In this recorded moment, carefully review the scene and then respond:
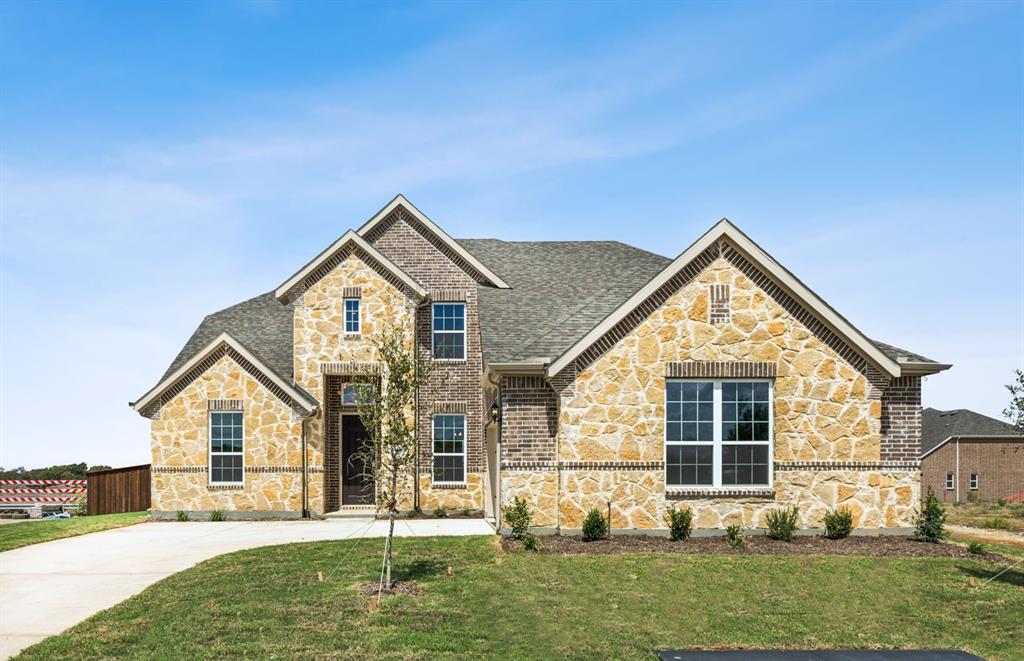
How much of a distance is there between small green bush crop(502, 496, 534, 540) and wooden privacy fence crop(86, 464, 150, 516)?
17042 millimetres

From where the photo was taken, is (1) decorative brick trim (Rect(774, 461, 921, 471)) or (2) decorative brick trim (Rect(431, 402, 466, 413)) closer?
(1) decorative brick trim (Rect(774, 461, 921, 471))

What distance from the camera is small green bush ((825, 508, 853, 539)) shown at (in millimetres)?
16938

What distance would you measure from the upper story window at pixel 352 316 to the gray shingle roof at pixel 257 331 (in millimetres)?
2398

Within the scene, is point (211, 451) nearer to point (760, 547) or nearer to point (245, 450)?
point (245, 450)

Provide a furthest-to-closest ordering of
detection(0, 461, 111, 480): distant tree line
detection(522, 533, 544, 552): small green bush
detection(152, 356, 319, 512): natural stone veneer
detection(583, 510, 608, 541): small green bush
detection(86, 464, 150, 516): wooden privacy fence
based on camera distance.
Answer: detection(0, 461, 111, 480): distant tree line < detection(86, 464, 150, 516): wooden privacy fence < detection(152, 356, 319, 512): natural stone veneer < detection(583, 510, 608, 541): small green bush < detection(522, 533, 544, 552): small green bush

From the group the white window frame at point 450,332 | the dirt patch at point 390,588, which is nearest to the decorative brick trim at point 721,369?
the dirt patch at point 390,588

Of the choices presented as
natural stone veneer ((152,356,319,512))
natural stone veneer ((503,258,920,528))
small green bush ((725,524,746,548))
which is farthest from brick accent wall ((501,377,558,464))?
natural stone veneer ((152,356,319,512))

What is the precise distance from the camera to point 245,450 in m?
22.3

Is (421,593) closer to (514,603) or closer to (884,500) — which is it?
(514,603)

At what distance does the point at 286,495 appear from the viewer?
2233 cm

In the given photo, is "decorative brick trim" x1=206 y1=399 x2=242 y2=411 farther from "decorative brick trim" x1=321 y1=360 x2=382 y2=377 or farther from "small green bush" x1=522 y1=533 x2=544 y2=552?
"small green bush" x1=522 y1=533 x2=544 y2=552

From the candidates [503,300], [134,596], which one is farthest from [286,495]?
[134,596]

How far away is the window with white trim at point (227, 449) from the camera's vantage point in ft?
73.9

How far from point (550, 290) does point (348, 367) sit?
647 cm
